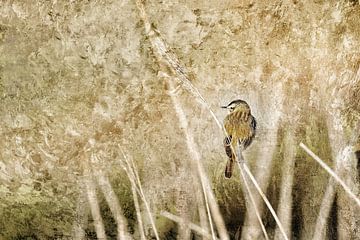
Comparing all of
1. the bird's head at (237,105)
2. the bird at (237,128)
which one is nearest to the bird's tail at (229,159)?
the bird at (237,128)

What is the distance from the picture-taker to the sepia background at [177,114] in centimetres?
184

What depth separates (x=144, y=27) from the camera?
6.04 ft

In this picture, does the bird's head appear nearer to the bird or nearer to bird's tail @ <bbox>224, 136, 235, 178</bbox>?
the bird

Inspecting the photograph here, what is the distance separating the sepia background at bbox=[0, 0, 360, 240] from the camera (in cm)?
184

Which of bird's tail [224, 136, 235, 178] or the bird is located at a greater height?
the bird

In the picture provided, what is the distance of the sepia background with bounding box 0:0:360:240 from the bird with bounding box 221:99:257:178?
0.08 ft

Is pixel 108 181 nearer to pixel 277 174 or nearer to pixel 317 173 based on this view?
pixel 277 174

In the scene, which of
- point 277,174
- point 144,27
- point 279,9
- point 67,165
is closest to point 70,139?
Result: point 67,165

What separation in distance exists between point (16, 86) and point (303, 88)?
1.00 meters

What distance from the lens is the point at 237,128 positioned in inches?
73.5

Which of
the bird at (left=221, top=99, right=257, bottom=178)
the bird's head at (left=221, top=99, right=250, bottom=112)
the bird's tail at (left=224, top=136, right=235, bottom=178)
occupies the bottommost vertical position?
the bird's tail at (left=224, top=136, right=235, bottom=178)

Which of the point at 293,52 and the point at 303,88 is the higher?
the point at 293,52

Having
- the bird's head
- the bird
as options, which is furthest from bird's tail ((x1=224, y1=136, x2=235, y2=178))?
the bird's head

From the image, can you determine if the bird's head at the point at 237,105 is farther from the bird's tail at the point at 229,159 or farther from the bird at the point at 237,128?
the bird's tail at the point at 229,159
